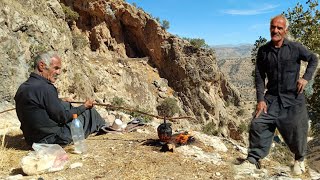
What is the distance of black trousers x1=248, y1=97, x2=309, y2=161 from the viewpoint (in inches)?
185

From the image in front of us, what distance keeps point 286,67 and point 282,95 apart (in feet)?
1.27

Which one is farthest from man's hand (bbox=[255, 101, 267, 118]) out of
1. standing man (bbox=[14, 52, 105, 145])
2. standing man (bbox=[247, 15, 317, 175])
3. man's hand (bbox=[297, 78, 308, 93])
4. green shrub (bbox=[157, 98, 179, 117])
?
green shrub (bbox=[157, 98, 179, 117])

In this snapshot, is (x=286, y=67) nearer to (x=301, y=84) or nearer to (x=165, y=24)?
(x=301, y=84)

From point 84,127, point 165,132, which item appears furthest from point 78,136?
point 165,132

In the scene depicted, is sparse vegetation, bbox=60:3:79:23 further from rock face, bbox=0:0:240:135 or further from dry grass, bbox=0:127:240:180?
dry grass, bbox=0:127:240:180

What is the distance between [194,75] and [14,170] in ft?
115

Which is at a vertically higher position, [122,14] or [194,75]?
[122,14]

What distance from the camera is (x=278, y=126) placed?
4.75 meters

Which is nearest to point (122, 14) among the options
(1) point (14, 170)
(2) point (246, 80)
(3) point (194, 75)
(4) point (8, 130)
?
(3) point (194, 75)

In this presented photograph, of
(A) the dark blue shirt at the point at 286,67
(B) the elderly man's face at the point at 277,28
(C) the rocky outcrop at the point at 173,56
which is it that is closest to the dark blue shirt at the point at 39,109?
(A) the dark blue shirt at the point at 286,67

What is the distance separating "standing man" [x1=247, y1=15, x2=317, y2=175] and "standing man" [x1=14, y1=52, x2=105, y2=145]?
9.34 ft

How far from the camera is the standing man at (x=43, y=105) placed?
5.14 meters

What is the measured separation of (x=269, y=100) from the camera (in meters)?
4.83

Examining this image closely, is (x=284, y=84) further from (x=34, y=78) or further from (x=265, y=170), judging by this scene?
(x=34, y=78)
